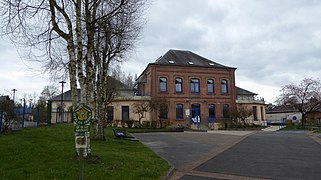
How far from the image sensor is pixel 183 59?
44.4 m

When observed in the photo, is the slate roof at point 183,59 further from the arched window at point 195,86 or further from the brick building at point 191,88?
the arched window at point 195,86

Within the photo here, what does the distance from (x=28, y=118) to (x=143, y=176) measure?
18.4 meters

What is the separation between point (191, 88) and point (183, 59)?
5007 mm

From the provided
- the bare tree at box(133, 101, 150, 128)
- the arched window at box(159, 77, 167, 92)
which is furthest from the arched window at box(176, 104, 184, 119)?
the bare tree at box(133, 101, 150, 128)

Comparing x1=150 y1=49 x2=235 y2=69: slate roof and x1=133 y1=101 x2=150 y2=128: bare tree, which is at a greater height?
x1=150 y1=49 x2=235 y2=69: slate roof

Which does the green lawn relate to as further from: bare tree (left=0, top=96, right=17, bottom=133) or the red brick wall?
the red brick wall

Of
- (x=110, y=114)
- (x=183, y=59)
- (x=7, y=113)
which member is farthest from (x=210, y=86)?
(x=7, y=113)

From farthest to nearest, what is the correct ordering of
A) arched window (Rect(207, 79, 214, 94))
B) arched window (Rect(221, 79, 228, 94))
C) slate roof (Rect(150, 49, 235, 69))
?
arched window (Rect(221, 79, 228, 94)) → arched window (Rect(207, 79, 214, 94)) → slate roof (Rect(150, 49, 235, 69))

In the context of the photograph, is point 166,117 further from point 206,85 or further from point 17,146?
point 17,146

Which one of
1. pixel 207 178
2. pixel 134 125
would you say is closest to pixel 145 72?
pixel 134 125

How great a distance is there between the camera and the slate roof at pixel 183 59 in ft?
139

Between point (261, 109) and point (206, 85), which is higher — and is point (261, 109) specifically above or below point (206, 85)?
below

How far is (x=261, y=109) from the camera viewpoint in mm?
45969

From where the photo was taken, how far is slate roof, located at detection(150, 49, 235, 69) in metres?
42.5
